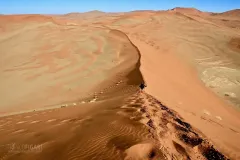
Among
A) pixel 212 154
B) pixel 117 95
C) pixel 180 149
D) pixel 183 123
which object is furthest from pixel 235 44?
pixel 180 149

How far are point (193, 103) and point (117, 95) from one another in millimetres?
2985

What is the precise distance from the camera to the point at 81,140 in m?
4.82

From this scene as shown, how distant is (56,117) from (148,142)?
3.16 meters

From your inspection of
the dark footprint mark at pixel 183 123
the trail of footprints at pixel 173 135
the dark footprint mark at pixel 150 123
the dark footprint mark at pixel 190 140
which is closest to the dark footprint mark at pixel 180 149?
the trail of footprints at pixel 173 135

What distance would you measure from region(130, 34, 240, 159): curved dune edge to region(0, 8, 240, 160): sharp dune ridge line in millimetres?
46

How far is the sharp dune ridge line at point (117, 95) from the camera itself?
4.73m

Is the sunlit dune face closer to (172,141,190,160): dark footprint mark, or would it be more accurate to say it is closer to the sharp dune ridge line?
the sharp dune ridge line

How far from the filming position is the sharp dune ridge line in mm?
4730

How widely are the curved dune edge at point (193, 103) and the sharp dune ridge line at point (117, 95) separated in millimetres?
46

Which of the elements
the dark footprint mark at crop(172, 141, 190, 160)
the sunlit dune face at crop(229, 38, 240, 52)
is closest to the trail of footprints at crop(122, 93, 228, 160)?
the dark footprint mark at crop(172, 141, 190, 160)

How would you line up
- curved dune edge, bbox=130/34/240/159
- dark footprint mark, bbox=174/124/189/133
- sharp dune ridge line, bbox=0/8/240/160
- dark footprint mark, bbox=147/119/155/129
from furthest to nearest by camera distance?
curved dune edge, bbox=130/34/240/159
dark footprint mark, bbox=174/124/189/133
dark footprint mark, bbox=147/119/155/129
sharp dune ridge line, bbox=0/8/240/160

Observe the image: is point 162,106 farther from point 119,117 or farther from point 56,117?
point 56,117

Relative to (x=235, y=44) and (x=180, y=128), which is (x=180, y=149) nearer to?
(x=180, y=128)

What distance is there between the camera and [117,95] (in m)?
8.32
